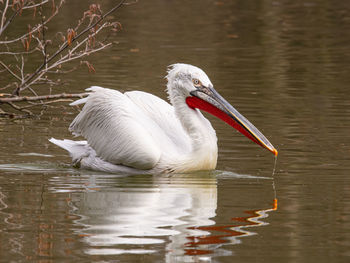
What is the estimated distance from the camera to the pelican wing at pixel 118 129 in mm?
7074

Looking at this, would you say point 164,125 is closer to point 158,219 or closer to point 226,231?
point 158,219

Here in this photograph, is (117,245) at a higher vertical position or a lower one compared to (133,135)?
lower

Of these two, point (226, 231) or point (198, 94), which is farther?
point (198, 94)

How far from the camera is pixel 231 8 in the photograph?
78.0ft

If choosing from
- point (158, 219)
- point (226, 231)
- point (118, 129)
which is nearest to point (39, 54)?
point (118, 129)

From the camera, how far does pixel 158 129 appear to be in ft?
24.0

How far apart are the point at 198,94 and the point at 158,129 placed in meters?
0.41

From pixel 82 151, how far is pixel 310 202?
226 cm

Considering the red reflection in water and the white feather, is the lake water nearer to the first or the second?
the red reflection in water

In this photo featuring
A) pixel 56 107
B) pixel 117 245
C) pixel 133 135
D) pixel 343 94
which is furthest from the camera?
pixel 343 94

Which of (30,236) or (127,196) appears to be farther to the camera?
(127,196)

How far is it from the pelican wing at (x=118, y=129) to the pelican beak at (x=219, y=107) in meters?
0.38

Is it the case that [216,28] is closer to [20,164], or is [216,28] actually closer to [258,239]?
[20,164]

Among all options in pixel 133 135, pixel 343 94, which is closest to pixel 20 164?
pixel 133 135
